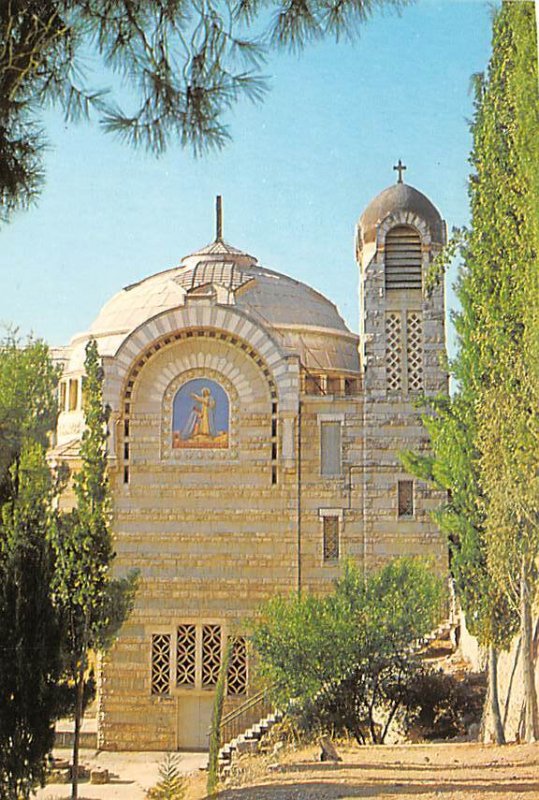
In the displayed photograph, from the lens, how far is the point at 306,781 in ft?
10.1

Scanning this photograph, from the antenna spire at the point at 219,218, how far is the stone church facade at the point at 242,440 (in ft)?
0.12

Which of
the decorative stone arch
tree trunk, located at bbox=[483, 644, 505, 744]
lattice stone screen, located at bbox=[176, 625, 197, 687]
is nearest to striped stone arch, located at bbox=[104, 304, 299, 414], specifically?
the decorative stone arch

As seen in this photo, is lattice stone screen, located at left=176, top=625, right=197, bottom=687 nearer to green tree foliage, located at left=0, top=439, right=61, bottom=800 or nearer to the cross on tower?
green tree foliage, located at left=0, top=439, right=61, bottom=800

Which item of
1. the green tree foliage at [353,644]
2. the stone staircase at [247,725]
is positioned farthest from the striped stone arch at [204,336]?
the stone staircase at [247,725]

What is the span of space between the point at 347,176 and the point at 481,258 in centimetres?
60

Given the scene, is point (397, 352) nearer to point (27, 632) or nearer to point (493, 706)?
point (493, 706)

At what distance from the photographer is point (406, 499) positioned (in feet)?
11.6

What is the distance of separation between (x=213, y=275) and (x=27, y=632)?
140cm

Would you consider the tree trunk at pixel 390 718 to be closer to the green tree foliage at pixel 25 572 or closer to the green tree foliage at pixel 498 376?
the green tree foliage at pixel 498 376

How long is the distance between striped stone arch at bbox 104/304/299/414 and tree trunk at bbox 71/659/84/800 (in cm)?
93

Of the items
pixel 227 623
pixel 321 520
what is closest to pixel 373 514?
pixel 321 520

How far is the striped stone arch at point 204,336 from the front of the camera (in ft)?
11.2

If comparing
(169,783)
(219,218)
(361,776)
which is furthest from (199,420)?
(361,776)

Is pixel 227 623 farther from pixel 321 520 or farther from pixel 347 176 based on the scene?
pixel 347 176
